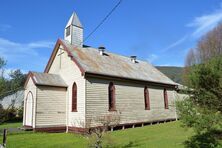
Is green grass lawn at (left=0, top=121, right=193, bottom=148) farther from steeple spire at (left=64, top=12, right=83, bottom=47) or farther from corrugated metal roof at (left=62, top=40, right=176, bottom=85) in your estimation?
steeple spire at (left=64, top=12, right=83, bottom=47)

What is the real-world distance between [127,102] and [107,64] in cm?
428

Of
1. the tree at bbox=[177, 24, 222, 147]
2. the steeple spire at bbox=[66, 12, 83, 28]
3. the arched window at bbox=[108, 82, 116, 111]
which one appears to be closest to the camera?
the tree at bbox=[177, 24, 222, 147]

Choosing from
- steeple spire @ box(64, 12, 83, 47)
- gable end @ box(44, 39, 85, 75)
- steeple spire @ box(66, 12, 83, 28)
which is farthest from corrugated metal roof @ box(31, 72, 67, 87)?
steeple spire @ box(66, 12, 83, 28)

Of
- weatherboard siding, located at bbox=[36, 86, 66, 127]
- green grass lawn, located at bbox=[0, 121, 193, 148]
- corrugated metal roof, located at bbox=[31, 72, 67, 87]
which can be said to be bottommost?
green grass lawn, located at bbox=[0, 121, 193, 148]

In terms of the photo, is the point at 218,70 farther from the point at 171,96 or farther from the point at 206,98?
the point at 171,96

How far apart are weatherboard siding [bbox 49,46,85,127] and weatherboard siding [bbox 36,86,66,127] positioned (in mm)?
557

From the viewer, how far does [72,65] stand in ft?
71.3

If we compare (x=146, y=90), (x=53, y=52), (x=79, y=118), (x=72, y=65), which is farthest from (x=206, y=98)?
(x=53, y=52)

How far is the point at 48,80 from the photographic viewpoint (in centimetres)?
2161

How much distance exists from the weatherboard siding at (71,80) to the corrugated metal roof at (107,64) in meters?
0.88

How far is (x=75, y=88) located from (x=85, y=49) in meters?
5.16

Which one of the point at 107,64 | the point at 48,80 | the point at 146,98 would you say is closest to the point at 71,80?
the point at 48,80

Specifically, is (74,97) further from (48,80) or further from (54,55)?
(54,55)

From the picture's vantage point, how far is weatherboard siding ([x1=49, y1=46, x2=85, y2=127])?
19797 millimetres
